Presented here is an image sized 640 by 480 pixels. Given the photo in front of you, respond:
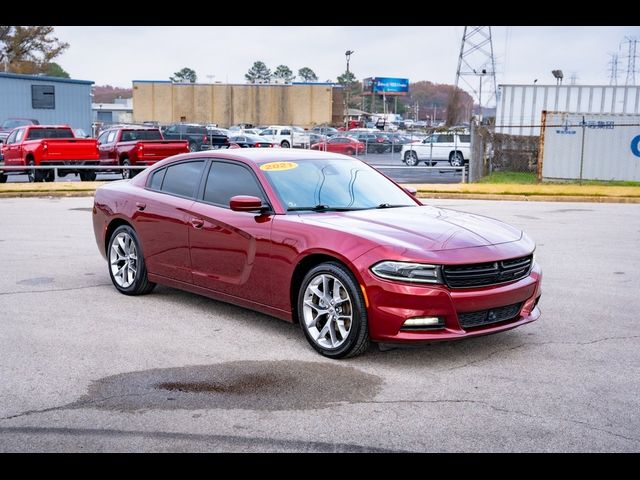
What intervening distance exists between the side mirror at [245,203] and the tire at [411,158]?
3287 cm

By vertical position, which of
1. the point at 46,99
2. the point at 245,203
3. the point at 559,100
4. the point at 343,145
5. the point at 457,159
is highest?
the point at 559,100

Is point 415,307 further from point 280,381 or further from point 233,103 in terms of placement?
point 233,103

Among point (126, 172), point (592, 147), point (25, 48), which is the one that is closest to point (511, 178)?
point (592, 147)

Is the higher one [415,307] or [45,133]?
[45,133]

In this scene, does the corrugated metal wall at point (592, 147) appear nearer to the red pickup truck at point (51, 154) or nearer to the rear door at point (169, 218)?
the red pickup truck at point (51, 154)

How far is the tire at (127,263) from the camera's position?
8.00m

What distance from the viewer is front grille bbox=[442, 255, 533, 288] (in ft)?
18.6

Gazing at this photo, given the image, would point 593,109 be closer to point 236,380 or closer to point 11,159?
point 11,159

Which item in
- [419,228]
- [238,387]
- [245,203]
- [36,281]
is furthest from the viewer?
[36,281]

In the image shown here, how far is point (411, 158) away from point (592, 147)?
1441 cm

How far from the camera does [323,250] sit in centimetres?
598

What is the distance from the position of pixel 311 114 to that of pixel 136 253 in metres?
93.3

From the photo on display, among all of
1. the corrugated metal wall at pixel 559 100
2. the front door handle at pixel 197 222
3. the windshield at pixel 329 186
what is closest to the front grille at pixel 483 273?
the windshield at pixel 329 186
